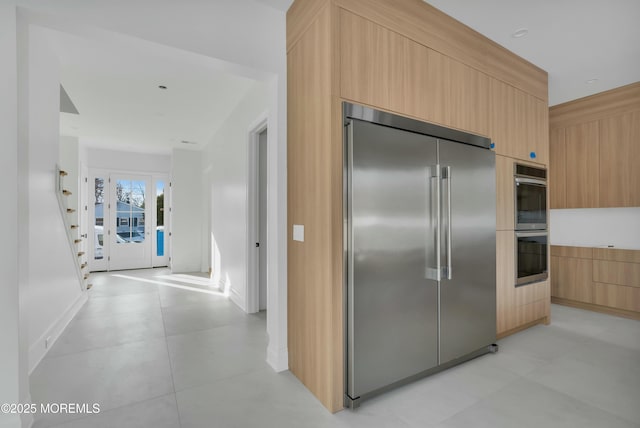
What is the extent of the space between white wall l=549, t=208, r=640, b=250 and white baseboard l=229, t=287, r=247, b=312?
4937 millimetres

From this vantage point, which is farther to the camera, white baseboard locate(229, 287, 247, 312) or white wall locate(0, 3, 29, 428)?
white baseboard locate(229, 287, 247, 312)

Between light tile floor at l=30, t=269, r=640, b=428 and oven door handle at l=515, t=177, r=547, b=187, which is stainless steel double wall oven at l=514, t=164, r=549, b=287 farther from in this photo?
light tile floor at l=30, t=269, r=640, b=428

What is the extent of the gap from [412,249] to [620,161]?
11.9ft

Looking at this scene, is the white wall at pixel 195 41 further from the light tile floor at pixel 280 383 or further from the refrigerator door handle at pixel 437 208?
the refrigerator door handle at pixel 437 208

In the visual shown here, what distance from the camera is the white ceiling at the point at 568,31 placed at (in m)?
2.34

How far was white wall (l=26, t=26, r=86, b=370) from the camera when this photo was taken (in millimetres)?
2527

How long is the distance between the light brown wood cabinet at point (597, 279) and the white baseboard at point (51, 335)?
5.90 metres

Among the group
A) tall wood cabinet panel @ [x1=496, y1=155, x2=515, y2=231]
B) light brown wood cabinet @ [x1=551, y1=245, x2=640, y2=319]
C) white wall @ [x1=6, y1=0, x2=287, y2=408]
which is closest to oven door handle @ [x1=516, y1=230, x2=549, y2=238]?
tall wood cabinet panel @ [x1=496, y1=155, x2=515, y2=231]

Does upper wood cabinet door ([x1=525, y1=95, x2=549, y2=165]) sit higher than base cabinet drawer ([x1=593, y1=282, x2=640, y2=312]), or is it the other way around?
upper wood cabinet door ([x1=525, y1=95, x2=549, y2=165])

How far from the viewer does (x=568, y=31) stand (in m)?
2.63

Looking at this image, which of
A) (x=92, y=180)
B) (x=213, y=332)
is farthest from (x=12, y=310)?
(x=92, y=180)

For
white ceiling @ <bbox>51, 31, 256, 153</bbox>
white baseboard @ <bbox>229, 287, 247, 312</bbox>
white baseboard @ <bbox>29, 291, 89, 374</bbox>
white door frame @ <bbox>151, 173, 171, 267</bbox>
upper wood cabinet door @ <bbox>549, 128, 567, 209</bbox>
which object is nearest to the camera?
white baseboard @ <bbox>29, 291, 89, 374</bbox>

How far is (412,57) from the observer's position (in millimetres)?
2256

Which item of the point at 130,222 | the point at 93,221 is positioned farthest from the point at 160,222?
the point at 93,221
